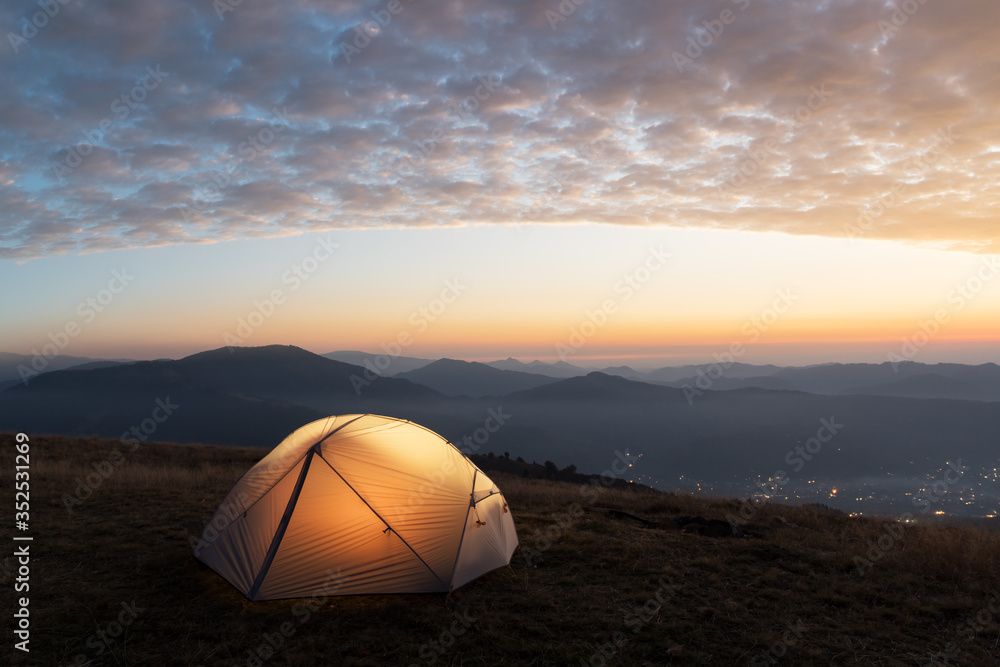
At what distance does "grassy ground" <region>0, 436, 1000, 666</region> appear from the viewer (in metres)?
6.23

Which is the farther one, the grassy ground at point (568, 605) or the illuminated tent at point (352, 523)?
the illuminated tent at point (352, 523)

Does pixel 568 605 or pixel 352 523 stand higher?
pixel 352 523

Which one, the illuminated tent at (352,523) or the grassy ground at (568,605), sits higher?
the illuminated tent at (352,523)

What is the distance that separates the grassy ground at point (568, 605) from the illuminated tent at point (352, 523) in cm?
30

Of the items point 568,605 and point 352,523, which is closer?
point 568,605

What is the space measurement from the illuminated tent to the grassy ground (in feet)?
1.00

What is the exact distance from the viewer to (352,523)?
784 centimetres

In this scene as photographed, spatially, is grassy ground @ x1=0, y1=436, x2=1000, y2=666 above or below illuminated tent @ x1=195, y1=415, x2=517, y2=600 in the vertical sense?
below

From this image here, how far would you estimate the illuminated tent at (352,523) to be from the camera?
7.57 meters

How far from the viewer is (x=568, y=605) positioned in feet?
24.9

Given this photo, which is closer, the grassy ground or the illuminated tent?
the grassy ground

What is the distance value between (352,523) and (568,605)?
356 cm

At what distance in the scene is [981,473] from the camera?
165 meters

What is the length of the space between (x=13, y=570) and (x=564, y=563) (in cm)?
932
